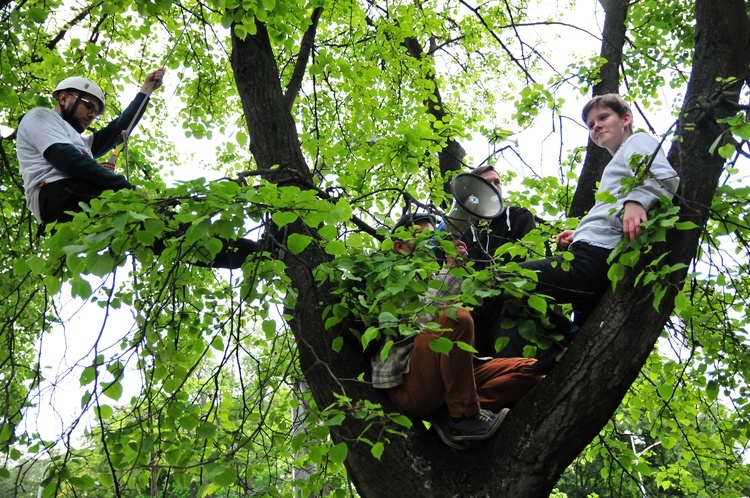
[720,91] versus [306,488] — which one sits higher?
[720,91]

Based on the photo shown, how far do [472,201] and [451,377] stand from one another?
0.90 metres

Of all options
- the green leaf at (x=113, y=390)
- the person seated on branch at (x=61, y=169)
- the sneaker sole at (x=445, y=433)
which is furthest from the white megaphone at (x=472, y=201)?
the green leaf at (x=113, y=390)

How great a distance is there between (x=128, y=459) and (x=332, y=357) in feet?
3.15

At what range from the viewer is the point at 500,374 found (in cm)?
304

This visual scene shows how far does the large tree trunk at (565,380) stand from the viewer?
102 inches

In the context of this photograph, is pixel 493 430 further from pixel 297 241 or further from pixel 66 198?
pixel 66 198

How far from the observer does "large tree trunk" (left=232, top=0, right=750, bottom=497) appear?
2.59m

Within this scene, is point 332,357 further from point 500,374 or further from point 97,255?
point 97,255

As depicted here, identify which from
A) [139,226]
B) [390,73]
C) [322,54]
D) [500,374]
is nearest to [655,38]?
[390,73]

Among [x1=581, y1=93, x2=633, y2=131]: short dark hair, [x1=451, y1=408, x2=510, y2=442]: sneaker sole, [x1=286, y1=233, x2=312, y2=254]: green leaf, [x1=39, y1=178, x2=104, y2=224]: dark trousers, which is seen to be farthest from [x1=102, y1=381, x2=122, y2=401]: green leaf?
[x1=581, y1=93, x2=633, y2=131]: short dark hair

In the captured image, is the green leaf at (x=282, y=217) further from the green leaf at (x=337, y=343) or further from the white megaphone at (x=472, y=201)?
the white megaphone at (x=472, y=201)

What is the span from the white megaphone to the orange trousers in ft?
2.02

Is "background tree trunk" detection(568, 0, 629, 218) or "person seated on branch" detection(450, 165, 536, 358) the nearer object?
"person seated on branch" detection(450, 165, 536, 358)

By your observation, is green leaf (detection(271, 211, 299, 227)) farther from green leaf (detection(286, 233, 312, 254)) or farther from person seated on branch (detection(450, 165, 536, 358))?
person seated on branch (detection(450, 165, 536, 358))
